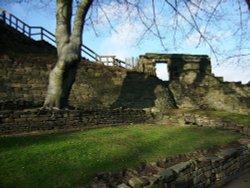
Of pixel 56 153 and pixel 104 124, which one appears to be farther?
pixel 104 124

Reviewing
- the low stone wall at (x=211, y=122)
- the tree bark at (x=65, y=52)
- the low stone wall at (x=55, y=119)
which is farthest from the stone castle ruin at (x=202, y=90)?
the tree bark at (x=65, y=52)

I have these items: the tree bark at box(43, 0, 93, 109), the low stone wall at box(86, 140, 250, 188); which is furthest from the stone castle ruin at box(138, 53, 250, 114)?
the low stone wall at box(86, 140, 250, 188)

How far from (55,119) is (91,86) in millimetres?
9963

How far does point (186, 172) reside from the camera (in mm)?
8523

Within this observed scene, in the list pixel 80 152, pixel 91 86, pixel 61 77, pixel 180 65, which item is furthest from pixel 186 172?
pixel 180 65

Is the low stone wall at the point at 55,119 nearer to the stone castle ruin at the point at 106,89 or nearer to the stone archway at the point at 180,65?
the stone castle ruin at the point at 106,89

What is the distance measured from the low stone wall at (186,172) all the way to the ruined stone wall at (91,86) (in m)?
9.14

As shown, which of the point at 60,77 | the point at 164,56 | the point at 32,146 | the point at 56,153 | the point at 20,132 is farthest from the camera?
the point at 164,56

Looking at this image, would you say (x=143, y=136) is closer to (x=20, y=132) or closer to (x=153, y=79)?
(x=20, y=132)

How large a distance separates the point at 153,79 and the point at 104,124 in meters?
11.3

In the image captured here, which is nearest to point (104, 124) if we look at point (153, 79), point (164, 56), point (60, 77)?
point (60, 77)

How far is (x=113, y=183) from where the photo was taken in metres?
7.10

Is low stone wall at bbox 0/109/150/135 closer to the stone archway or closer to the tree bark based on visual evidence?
the tree bark

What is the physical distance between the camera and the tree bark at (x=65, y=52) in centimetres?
1390
